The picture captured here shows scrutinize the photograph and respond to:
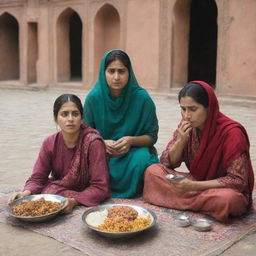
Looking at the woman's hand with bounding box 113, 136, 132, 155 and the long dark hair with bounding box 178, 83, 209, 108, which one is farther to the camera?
the woman's hand with bounding box 113, 136, 132, 155

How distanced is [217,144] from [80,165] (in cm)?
117

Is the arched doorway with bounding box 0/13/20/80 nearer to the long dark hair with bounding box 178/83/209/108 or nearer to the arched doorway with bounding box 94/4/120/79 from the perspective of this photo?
the arched doorway with bounding box 94/4/120/79

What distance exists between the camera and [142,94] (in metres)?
4.04

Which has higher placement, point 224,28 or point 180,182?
point 224,28

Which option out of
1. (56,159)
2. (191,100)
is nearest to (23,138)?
(56,159)

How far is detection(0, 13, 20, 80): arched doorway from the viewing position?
725 inches

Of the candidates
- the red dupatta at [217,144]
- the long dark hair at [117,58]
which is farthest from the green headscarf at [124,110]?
the red dupatta at [217,144]

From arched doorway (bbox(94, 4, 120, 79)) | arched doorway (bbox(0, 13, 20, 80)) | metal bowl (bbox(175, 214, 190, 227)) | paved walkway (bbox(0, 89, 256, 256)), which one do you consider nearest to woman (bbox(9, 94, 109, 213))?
paved walkway (bbox(0, 89, 256, 256))

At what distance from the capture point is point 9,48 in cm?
1875

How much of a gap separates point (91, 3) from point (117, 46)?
1714 millimetres

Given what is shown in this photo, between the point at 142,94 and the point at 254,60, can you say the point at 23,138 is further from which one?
the point at 254,60

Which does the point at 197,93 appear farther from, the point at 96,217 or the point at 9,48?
the point at 9,48

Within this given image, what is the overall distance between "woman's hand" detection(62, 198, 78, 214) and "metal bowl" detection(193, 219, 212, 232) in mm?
983

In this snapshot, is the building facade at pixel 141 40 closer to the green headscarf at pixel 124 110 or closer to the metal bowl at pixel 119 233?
the green headscarf at pixel 124 110
